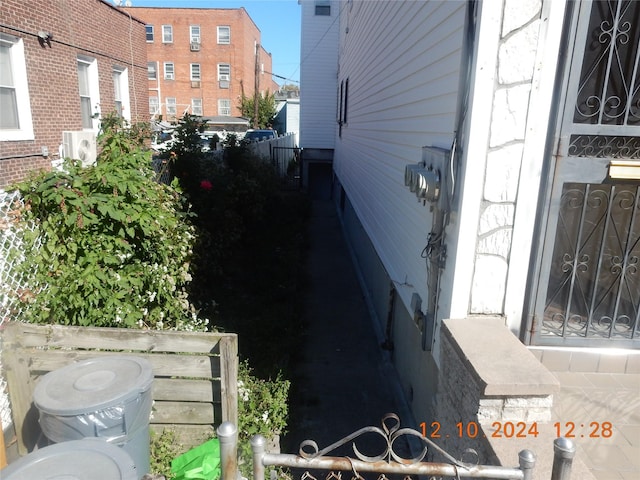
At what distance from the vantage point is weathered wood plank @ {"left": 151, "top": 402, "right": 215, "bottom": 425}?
Result: 11.9 ft

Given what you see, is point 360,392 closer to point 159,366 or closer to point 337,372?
point 337,372

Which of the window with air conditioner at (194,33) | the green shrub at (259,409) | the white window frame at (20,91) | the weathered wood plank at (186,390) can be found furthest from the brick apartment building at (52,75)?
the window with air conditioner at (194,33)

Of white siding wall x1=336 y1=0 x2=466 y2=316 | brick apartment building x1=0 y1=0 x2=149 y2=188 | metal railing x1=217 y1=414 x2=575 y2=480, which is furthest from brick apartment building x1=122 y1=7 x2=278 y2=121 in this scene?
metal railing x1=217 y1=414 x2=575 y2=480

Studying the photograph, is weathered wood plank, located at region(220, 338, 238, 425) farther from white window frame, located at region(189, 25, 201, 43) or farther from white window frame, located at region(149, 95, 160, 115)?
white window frame, located at region(189, 25, 201, 43)

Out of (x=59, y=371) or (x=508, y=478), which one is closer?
(x=508, y=478)

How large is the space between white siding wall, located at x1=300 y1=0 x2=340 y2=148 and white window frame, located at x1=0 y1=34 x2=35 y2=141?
12.1 meters

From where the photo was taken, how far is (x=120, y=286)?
12.5ft

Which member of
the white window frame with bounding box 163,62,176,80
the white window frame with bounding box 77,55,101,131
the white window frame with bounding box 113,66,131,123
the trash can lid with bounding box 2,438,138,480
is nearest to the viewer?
the trash can lid with bounding box 2,438,138,480

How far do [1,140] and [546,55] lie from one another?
31.2 feet

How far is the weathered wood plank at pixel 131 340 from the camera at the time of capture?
3350mm

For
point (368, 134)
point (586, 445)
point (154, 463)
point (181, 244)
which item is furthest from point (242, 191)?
point (586, 445)

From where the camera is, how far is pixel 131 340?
3.43 metres

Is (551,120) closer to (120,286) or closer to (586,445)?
(586,445)

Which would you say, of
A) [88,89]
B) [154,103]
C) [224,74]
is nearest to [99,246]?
[88,89]
